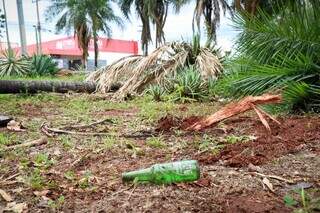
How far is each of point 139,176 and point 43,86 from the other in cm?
641

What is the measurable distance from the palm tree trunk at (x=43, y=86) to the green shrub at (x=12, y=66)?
6.42 metres

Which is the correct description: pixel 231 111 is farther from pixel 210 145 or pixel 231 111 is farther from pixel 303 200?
pixel 303 200

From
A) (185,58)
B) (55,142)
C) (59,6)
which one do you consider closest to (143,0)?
(59,6)

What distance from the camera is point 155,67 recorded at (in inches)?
327

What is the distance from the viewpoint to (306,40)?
473 centimetres

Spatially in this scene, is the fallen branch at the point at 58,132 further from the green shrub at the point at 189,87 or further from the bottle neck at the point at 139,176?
the green shrub at the point at 189,87

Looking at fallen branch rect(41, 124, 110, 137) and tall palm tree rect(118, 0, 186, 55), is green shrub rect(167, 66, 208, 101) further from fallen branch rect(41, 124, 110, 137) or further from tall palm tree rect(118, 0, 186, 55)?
tall palm tree rect(118, 0, 186, 55)

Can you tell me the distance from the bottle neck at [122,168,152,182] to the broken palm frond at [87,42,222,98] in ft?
17.4

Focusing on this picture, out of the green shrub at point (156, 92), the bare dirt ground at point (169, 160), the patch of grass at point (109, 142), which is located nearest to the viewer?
the bare dirt ground at point (169, 160)

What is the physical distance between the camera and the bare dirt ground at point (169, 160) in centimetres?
201

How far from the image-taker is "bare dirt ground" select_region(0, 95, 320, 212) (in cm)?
201

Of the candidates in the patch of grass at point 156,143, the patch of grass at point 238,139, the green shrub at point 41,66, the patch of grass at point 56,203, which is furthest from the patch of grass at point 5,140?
the green shrub at point 41,66

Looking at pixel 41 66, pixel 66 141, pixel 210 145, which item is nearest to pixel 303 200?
pixel 210 145

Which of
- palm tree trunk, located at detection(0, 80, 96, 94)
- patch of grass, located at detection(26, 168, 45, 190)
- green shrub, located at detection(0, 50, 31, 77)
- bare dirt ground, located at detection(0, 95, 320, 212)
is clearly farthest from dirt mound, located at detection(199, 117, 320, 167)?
green shrub, located at detection(0, 50, 31, 77)
